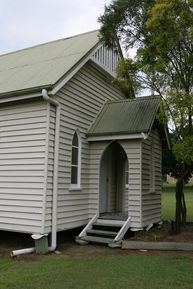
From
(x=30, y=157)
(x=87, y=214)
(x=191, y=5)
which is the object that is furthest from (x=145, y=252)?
(x=191, y=5)

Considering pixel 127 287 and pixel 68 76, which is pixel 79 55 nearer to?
pixel 68 76

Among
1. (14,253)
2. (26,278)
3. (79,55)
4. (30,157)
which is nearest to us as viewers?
(26,278)

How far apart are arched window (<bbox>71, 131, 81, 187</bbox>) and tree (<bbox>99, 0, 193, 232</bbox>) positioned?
2.73 metres

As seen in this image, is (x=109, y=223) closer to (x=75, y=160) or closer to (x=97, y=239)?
(x=97, y=239)

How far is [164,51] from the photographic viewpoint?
11.1 meters

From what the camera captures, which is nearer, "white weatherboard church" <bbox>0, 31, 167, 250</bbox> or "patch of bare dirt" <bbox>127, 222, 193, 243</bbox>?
"white weatherboard church" <bbox>0, 31, 167, 250</bbox>

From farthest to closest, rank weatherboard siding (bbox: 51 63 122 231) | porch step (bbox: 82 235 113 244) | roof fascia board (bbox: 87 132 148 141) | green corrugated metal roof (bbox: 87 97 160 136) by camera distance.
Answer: green corrugated metal roof (bbox: 87 97 160 136) < roof fascia board (bbox: 87 132 148 141) < weatherboard siding (bbox: 51 63 122 231) < porch step (bbox: 82 235 113 244)

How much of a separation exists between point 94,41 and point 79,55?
74.3 inches

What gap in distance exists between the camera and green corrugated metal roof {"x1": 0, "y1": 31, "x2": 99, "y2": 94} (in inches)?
408

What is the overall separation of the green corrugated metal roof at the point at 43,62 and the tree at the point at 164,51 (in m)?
1.31

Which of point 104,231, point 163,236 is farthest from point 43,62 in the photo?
point 163,236

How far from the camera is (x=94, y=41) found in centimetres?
1320

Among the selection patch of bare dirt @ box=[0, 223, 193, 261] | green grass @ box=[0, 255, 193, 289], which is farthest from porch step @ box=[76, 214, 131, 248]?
green grass @ box=[0, 255, 193, 289]

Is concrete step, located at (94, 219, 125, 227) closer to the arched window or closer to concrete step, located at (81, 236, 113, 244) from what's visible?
concrete step, located at (81, 236, 113, 244)
